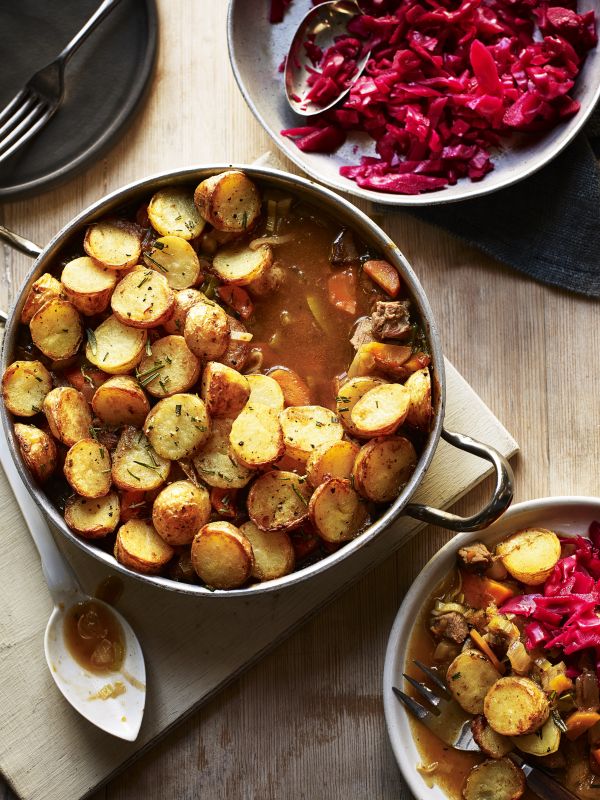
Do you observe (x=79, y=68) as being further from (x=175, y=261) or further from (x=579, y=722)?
(x=579, y=722)

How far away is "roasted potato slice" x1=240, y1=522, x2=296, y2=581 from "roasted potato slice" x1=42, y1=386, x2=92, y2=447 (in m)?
0.58

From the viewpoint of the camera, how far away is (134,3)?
3.15m

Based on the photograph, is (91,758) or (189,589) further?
(91,758)

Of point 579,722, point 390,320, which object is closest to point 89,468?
point 390,320

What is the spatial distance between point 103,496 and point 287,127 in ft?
4.77

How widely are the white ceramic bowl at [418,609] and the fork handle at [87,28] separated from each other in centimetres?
211

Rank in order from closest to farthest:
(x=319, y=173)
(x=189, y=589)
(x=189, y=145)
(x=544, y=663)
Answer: (x=189, y=589) < (x=544, y=663) < (x=319, y=173) < (x=189, y=145)

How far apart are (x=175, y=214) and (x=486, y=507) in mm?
1269

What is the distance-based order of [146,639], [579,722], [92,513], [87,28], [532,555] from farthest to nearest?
[87,28], [146,639], [532,555], [579,722], [92,513]

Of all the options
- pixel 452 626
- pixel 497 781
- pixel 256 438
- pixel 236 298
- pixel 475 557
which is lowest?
pixel 497 781

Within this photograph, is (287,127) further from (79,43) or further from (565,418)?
(565,418)

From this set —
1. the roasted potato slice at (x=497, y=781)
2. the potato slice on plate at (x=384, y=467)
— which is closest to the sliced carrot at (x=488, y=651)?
the roasted potato slice at (x=497, y=781)

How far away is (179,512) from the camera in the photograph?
8.10 ft

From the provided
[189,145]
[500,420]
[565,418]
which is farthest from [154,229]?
[565,418]
